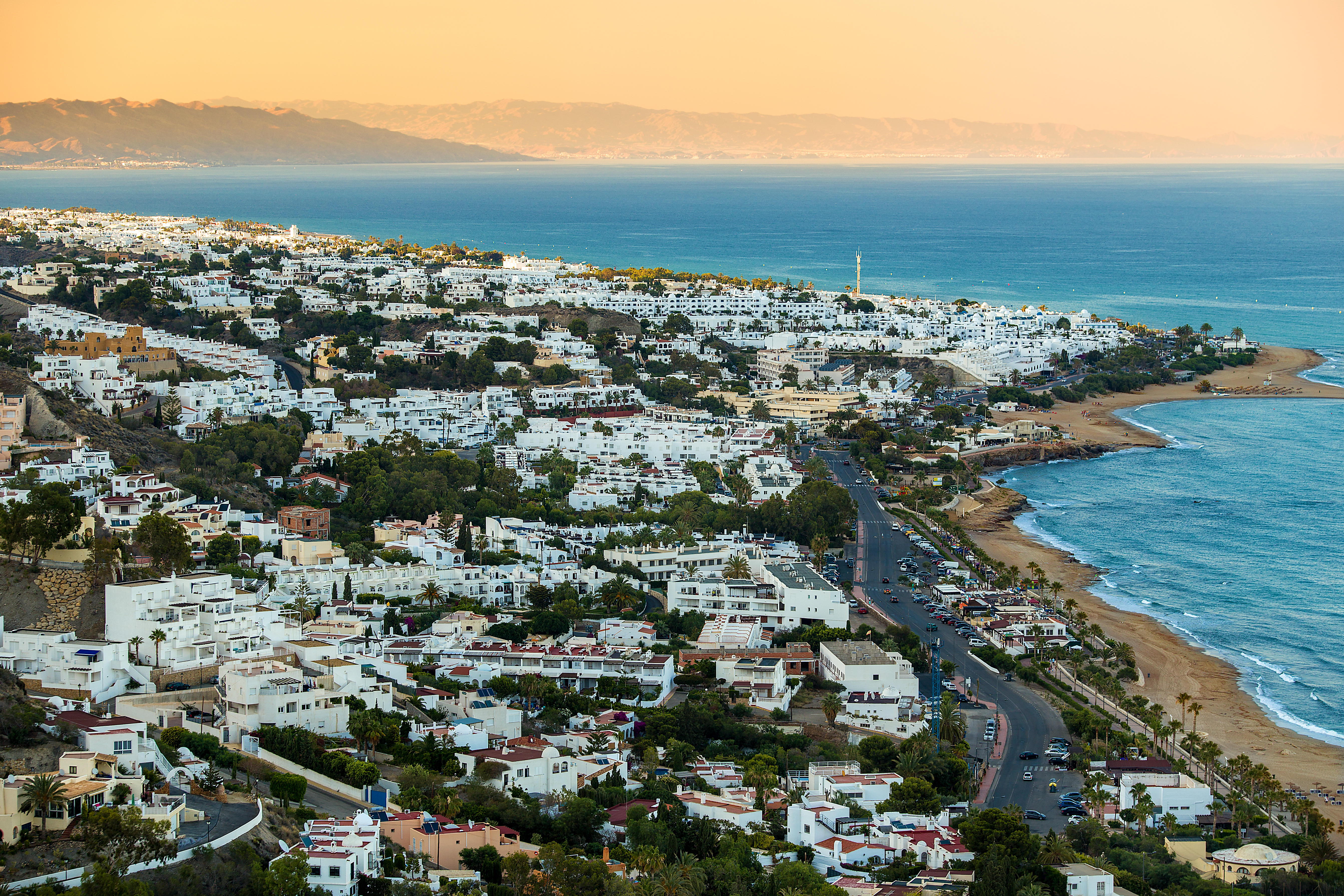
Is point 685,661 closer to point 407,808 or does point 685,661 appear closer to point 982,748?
point 982,748

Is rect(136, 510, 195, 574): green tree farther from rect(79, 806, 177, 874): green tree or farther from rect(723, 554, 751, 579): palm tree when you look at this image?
rect(723, 554, 751, 579): palm tree

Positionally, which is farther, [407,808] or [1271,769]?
[1271,769]


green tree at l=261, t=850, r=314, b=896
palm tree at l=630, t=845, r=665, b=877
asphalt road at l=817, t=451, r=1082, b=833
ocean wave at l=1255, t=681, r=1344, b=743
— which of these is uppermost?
green tree at l=261, t=850, r=314, b=896

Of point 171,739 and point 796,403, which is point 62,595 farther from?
point 796,403

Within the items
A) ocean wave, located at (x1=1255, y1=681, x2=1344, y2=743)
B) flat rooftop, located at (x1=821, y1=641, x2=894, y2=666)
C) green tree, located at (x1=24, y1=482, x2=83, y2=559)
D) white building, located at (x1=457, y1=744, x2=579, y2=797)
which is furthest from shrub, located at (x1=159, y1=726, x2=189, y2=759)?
ocean wave, located at (x1=1255, y1=681, x2=1344, y2=743)

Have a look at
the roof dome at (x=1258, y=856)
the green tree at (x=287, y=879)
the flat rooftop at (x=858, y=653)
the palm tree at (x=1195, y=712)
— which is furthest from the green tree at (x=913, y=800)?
the green tree at (x=287, y=879)

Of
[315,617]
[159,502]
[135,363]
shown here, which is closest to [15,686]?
[315,617]

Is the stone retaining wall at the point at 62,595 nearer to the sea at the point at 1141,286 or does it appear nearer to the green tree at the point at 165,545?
the green tree at the point at 165,545
